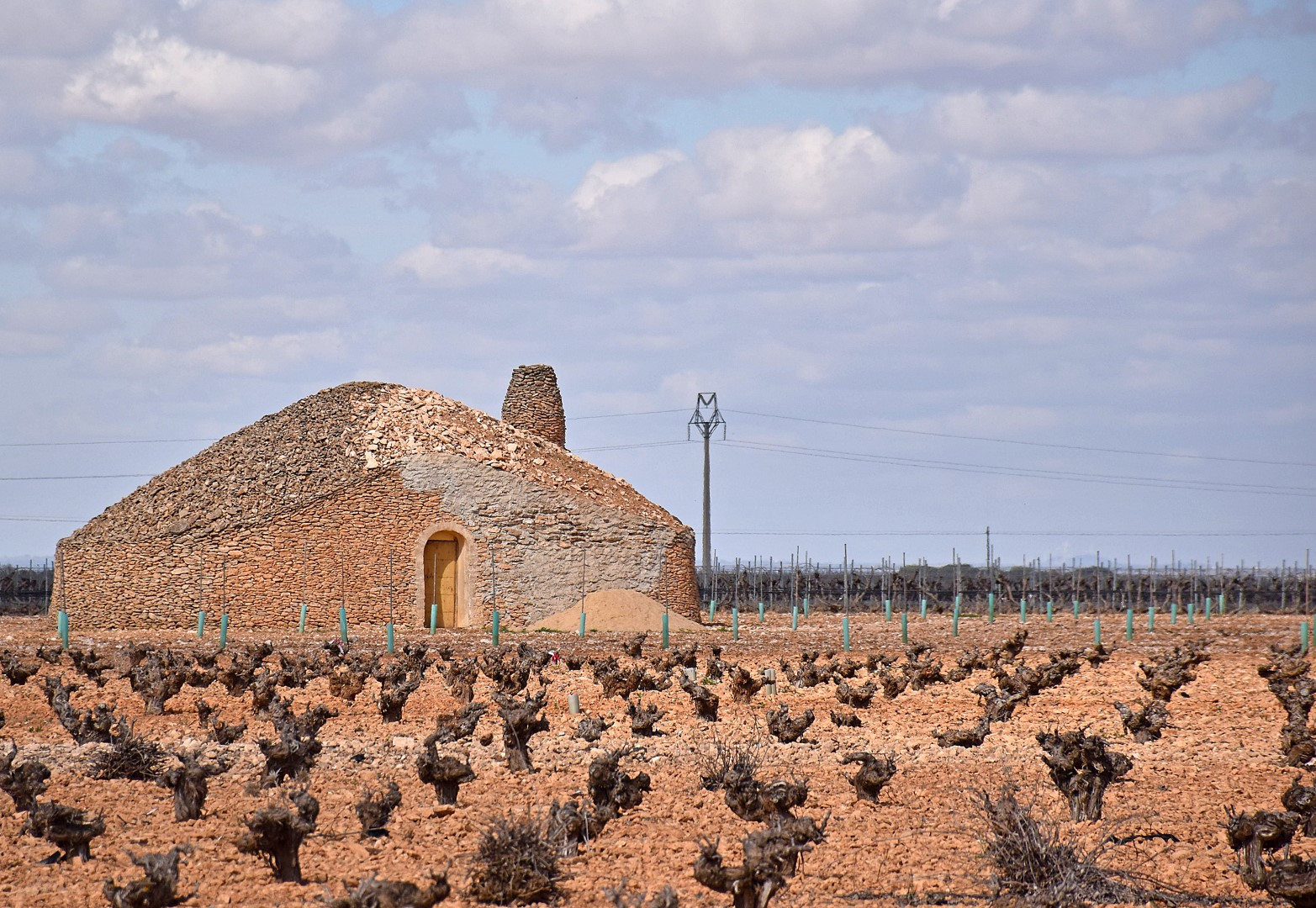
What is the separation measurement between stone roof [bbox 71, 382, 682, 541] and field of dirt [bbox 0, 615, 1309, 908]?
13895mm

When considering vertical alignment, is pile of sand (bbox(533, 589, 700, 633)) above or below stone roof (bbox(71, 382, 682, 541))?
below

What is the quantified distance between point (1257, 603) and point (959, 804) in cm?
5611

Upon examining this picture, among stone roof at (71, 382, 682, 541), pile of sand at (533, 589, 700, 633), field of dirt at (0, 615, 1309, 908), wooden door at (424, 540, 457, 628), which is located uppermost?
stone roof at (71, 382, 682, 541)

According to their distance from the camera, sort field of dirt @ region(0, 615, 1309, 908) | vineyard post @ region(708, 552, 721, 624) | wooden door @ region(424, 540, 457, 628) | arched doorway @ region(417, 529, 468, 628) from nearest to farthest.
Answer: field of dirt @ region(0, 615, 1309, 908) → arched doorway @ region(417, 529, 468, 628) → wooden door @ region(424, 540, 457, 628) → vineyard post @ region(708, 552, 721, 624)

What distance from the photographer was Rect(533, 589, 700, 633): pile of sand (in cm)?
3669

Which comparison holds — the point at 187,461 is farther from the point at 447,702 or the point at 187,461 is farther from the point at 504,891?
the point at 504,891

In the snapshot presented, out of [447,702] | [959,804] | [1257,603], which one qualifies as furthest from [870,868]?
[1257,603]

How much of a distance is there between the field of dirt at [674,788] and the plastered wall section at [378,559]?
12.7 metres

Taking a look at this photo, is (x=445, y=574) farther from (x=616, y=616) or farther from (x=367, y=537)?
(x=616, y=616)

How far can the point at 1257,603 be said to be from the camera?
62.4 metres

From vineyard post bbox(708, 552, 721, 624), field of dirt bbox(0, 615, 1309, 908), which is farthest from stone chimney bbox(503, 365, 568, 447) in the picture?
field of dirt bbox(0, 615, 1309, 908)

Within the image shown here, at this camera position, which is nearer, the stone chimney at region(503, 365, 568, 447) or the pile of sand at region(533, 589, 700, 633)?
the pile of sand at region(533, 589, 700, 633)

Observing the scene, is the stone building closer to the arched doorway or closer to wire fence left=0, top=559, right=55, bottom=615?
the arched doorway

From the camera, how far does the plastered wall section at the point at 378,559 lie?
36.1 meters
